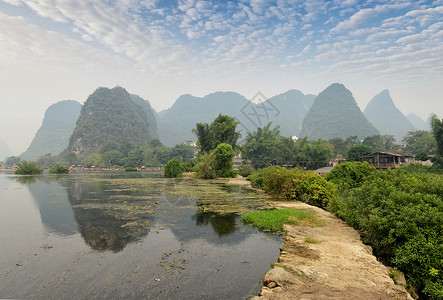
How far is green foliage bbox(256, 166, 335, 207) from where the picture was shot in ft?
57.9

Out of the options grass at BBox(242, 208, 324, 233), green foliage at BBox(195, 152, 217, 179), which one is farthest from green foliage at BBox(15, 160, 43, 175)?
grass at BBox(242, 208, 324, 233)

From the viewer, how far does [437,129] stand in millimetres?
42219

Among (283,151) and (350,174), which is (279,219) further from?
(283,151)

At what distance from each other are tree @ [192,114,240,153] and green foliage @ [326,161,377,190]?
33.2 m

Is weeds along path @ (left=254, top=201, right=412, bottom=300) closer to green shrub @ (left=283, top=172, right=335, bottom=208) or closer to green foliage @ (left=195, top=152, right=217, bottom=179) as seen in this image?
green shrub @ (left=283, top=172, right=335, bottom=208)

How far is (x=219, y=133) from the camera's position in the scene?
5247 centimetres

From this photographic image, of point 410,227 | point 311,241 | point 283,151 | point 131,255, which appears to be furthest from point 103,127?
Answer: point 410,227

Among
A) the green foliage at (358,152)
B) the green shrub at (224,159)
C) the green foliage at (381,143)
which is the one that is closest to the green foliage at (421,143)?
the green foliage at (381,143)

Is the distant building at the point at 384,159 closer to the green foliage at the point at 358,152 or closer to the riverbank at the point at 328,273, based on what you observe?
the green foliage at the point at 358,152

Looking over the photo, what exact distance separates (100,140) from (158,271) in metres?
174

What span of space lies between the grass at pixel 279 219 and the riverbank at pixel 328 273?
7.16ft

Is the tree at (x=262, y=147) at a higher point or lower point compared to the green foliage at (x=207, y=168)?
higher

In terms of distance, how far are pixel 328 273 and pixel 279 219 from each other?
5.95 metres

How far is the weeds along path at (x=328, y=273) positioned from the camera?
5.20 m
